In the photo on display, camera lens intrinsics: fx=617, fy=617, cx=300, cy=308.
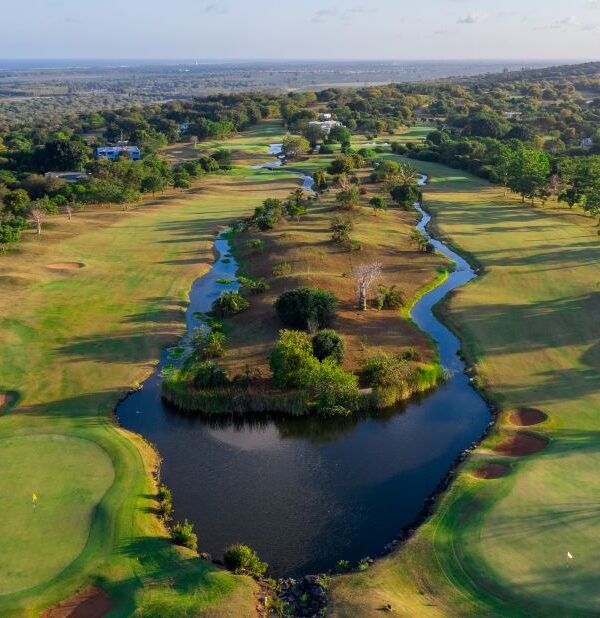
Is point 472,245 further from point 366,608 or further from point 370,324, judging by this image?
point 366,608

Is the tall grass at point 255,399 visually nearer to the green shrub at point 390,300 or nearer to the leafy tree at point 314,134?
the green shrub at point 390,300

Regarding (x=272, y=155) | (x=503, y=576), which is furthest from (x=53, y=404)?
(x=272, y=155)

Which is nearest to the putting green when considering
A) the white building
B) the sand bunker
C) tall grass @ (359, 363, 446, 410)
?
the sand bunker

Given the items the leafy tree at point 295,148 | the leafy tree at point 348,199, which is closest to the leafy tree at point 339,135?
the leafy tree at point 295,148

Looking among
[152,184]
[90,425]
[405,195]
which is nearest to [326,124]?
[152,184]

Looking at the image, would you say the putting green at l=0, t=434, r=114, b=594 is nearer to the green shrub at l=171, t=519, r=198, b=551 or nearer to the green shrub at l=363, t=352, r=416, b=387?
the green shrub at l=171, t=519, r=198, b=551

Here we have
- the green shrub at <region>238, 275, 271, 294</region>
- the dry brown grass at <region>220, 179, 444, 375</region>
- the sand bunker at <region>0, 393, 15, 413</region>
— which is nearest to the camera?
the sand bunker at <region>0, 393, 15, 413</region>
